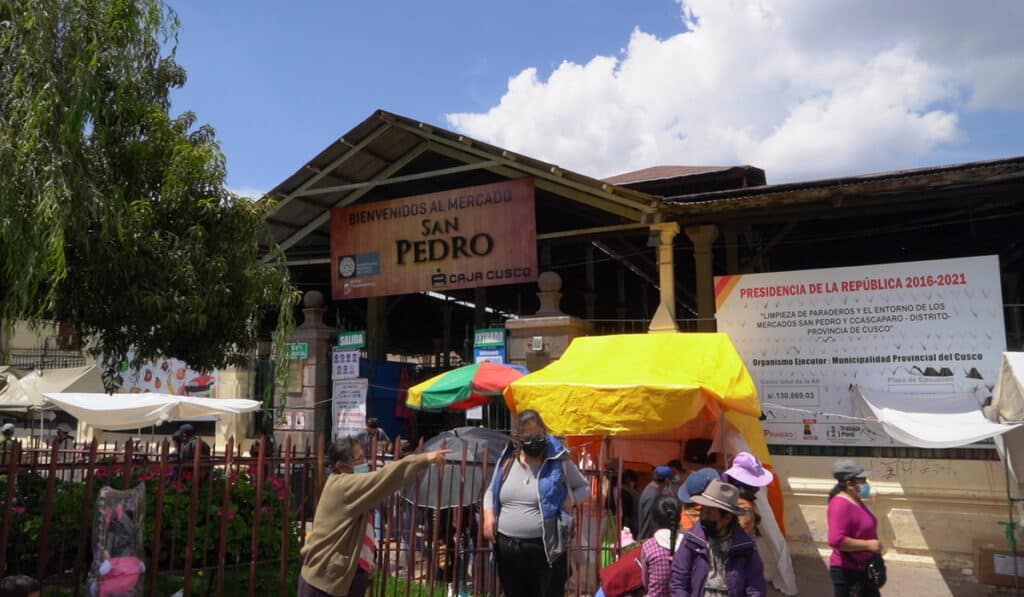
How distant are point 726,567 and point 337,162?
10.4 m

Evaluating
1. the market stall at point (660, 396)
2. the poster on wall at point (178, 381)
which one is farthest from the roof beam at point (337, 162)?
the market stall at point (660, 396)

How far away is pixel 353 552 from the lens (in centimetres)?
460

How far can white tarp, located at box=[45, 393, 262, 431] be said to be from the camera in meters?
12.1

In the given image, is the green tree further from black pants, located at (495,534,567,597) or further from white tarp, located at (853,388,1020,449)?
white tarp, located at (853,388,1020,449)

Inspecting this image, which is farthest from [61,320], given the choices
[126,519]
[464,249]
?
[464,249]

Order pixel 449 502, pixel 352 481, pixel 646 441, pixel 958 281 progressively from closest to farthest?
pixel 352 481
pixel 449 502
pixel 958 281
pixel 646 441

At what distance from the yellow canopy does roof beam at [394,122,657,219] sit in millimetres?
2594

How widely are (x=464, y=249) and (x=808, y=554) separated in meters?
6.46

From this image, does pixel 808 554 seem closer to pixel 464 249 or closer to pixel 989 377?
pixel 989 377

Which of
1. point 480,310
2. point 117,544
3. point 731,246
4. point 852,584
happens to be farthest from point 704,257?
point 117,544

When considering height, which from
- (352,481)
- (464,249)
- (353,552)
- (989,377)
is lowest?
(353,552)

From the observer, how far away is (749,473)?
4617 millimetres

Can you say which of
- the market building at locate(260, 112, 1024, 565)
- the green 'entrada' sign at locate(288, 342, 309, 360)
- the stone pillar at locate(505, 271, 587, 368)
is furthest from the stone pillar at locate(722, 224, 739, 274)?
the green 'entrada' sign at locate(288, 342, 309, 360)

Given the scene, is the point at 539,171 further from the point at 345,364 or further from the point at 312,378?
the point at 312,378
